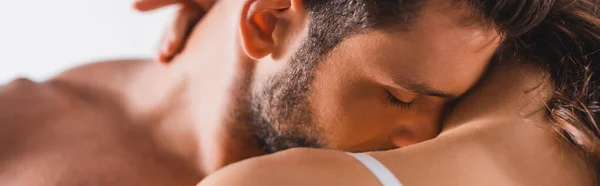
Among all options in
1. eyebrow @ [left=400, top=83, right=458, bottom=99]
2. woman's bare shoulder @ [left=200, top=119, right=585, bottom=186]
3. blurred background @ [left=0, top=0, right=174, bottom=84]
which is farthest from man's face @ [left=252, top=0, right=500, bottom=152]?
blurred background @ [left=0, top=0, right=174, bottom=84]

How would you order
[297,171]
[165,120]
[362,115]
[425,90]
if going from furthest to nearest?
[165,120] → [362,115] → [425,90] → [297,171]

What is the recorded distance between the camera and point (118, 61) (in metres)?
1.35

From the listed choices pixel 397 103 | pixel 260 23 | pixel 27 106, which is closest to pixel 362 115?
pixel 397 103

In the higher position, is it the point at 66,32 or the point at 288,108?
the point at 288,108

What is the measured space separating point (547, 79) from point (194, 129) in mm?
503

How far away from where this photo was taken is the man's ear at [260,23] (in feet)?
3.30

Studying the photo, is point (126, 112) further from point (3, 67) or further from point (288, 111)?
point (3, 67)

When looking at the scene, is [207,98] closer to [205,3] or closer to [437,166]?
[205,3]

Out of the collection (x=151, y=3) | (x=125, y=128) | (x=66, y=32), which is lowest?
(x=66, y=32)

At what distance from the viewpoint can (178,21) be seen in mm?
1258

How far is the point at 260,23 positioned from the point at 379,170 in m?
0.40

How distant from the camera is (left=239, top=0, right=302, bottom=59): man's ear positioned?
1.01 metres

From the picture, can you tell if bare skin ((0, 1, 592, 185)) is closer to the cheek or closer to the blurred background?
the cheek

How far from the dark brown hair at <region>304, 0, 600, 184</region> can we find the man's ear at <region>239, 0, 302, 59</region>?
0.14 ft
